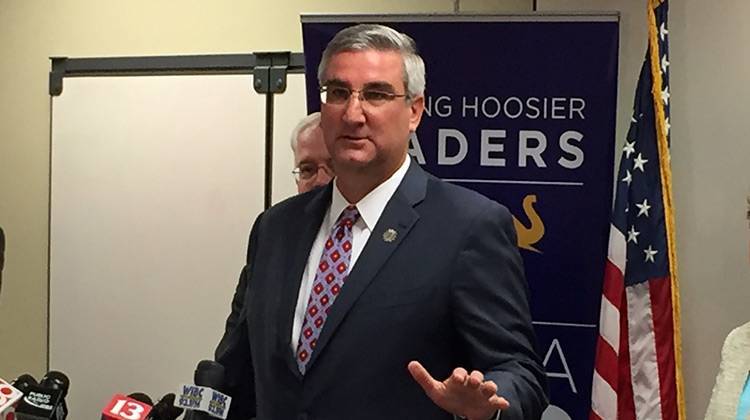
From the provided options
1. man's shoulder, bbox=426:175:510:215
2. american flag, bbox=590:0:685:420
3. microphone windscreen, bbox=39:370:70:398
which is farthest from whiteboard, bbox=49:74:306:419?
man's shoulder, bbox=426:175:510:215

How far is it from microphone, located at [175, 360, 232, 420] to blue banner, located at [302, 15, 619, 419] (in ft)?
4.68

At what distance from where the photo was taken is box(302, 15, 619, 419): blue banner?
9.56ft

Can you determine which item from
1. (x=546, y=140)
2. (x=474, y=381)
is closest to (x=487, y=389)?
(x=474, y=381)

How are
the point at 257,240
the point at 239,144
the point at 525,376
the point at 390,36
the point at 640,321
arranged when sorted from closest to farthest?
the point at 525,376 < the point at 390,36 < the point at 257,240 < the point at 640,321 < the point at 239,144

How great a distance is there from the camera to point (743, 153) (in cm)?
302

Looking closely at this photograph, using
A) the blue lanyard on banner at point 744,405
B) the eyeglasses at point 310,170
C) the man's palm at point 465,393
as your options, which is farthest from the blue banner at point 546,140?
the man's palm at point 465,393

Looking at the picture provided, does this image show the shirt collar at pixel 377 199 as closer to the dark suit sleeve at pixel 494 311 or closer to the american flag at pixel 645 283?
the dark suit sleeve at pixel 494 311

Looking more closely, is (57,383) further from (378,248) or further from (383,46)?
(383,46)

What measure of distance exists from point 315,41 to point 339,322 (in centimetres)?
165

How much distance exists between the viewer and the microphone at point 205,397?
169 cm

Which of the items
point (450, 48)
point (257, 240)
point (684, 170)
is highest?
point (450, 48)

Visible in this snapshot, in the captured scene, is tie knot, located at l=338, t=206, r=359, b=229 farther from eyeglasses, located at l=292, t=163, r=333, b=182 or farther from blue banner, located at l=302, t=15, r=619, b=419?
blue banner, located at l=302, t=15, r=619, b=419

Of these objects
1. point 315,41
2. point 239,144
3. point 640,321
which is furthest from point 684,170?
point 239,144

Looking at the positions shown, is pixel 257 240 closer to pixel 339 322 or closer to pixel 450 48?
pixel 339 322
